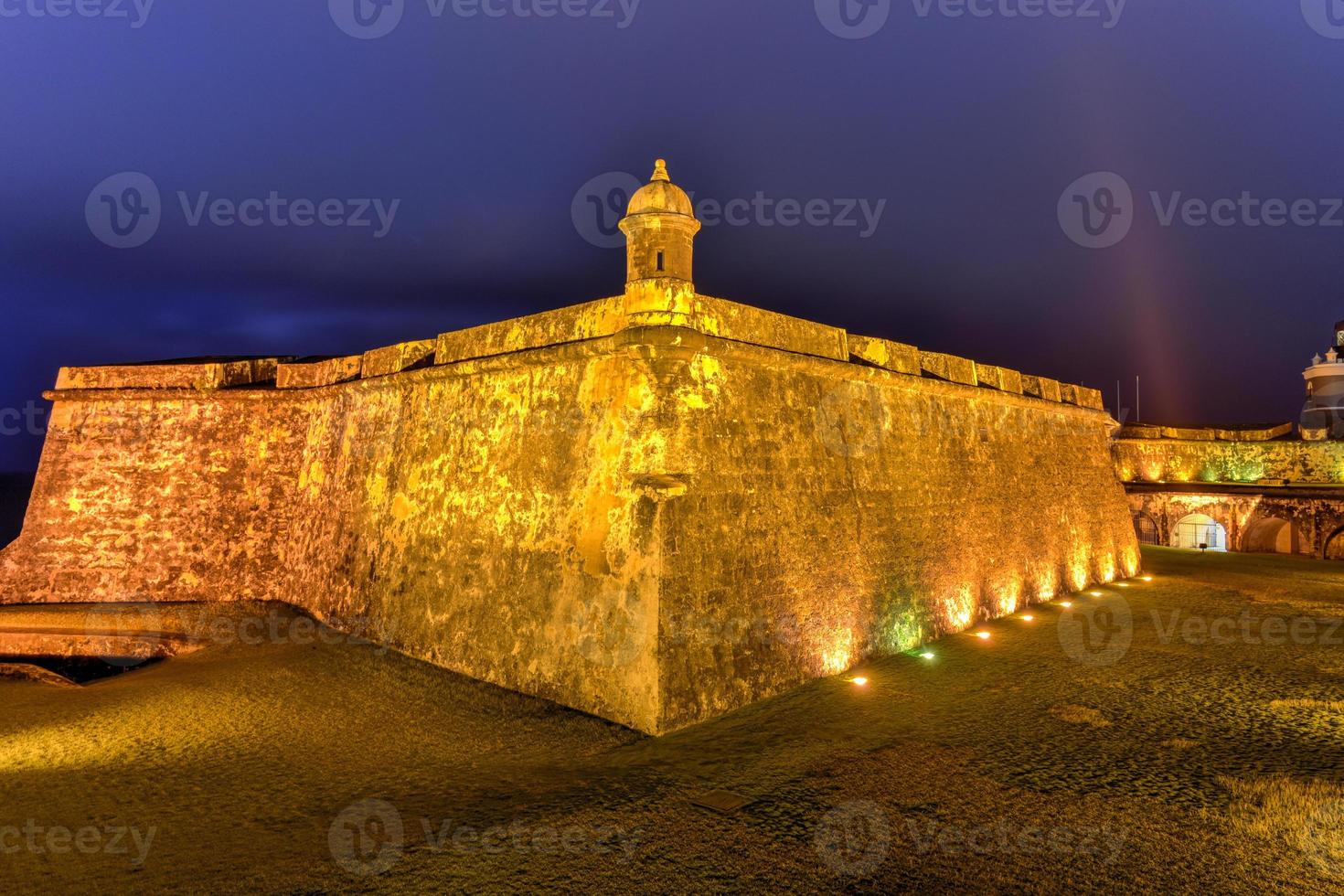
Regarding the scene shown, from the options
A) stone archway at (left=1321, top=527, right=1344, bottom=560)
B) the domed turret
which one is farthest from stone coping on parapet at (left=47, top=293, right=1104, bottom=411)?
stone archway at (left=1321, top=527, right=1344, bottom=560)

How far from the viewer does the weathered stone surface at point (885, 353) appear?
1024 centimetres

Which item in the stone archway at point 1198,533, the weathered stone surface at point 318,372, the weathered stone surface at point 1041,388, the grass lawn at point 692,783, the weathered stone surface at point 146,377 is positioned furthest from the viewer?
the stone archway at point 1198,533

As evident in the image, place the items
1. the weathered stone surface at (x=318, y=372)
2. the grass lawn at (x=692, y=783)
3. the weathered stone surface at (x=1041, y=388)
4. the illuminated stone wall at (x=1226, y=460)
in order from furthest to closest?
1. the illuminated stone wall at (x=1226, y=460)
2. the weathered stone surface at (x=1041, y=388)
3. the weathered stone surface at (x=318, y=372)
4. the grass lawn at (x=692, y=783)

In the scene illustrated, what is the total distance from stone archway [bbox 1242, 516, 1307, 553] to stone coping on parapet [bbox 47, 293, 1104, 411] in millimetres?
12536

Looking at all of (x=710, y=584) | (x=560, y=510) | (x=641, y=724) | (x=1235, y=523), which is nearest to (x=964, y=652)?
(x=710, y=584)

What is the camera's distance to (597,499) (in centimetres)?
734

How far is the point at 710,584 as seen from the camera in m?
7.04

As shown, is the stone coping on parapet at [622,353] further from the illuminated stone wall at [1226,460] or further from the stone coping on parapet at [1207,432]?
the stone coping on parapet at [1207,432]

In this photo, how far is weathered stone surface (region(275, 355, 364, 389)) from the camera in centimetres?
1194

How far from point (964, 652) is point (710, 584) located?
479cm

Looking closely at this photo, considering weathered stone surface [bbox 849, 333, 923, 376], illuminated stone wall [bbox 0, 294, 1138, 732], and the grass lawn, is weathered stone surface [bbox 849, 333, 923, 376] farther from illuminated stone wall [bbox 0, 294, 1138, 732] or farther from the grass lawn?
the grass lawn

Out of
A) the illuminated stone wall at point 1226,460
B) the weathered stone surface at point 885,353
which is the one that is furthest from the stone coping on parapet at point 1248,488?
the weathered stone surface at point 885,353

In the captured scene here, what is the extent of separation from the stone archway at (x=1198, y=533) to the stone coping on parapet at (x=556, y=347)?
13.9 m

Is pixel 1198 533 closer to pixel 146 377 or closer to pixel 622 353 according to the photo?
pixel 622 353
